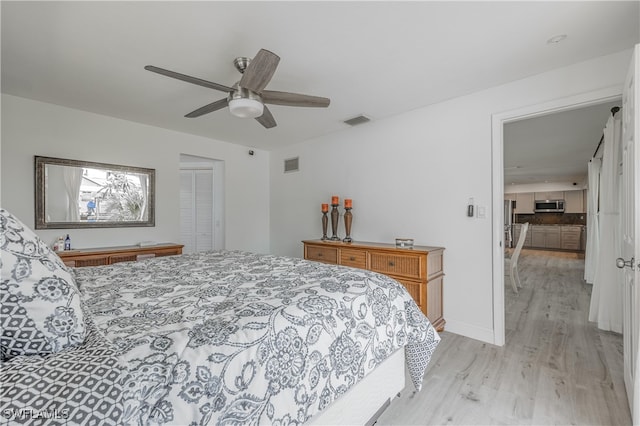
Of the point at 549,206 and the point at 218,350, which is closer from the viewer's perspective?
the point at 218,350

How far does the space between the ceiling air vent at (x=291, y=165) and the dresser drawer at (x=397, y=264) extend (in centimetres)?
218

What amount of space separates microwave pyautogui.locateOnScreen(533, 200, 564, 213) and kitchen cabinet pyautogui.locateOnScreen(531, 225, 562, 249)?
78 cm

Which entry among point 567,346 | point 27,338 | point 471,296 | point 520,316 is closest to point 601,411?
point 567,346

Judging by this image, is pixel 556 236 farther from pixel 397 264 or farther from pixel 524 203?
pixel 397 264

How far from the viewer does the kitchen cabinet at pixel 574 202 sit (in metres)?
8.88

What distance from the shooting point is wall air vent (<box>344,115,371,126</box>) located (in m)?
3.38

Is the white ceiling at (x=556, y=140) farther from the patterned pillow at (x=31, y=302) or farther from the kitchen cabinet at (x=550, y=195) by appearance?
the patterned pillow at (x=31, y=302)

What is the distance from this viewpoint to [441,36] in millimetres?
1889

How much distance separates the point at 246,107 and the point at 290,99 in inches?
14.0

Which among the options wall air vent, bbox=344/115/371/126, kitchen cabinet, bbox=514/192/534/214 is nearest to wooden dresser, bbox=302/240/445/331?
wall air vent, bbox=344/115/371/126

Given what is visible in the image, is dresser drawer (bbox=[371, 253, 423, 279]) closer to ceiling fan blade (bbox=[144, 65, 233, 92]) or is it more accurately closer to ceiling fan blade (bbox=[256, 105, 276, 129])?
ceiling fan blade (bbox=[256, 105, 276, 129])

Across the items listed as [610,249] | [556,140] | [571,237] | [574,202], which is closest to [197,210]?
[610,249]

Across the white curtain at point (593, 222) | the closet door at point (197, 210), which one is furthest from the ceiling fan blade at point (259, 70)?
the white curtain at point (593, 222)

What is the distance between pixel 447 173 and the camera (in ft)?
9.68
